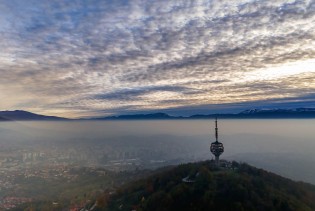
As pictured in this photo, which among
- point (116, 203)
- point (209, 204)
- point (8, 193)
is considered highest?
point (209, 204)

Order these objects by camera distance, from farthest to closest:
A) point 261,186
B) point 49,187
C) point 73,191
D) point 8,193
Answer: point 49,187, point 8,193, point 73,191, point 261,186

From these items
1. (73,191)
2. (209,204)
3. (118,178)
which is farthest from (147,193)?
(118,178)

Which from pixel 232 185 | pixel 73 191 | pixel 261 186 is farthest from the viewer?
pixel 73 191

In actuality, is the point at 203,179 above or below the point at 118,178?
above

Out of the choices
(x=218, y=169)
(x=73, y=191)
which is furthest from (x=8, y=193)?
(x=218, y=169)

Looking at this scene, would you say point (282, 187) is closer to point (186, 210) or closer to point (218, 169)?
point (218, 169)

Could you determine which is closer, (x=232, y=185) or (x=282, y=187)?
(x=232, y=185)

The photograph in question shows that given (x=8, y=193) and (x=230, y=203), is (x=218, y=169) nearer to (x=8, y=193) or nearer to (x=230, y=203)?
(x=230, y=203)
